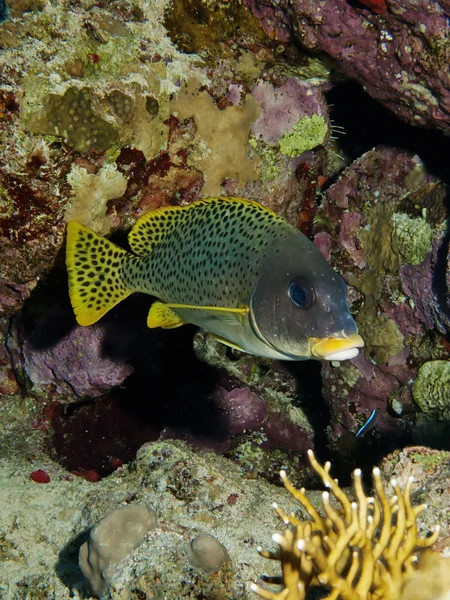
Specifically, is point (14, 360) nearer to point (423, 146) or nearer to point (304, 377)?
point (304, 377)

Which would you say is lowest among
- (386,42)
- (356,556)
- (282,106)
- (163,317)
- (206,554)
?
(206,554)

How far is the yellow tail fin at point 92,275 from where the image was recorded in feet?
12.8

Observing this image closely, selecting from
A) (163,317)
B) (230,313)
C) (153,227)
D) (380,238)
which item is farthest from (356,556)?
(380,238)

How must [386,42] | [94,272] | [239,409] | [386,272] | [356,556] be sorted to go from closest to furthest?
[356,556]
[94,272]
[386,42]
[386,272]
[239,409]

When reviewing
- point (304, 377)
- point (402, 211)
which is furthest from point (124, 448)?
point (402, 211)

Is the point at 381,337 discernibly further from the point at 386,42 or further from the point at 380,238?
the point at 386,42

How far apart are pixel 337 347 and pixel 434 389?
123 inches

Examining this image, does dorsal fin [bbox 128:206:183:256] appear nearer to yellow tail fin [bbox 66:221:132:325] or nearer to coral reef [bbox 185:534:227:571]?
yellow tail fin [bbox 66:221:132:325]

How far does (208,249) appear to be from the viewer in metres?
3.40

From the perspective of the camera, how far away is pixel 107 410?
6523mm

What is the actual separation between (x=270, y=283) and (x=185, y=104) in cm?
227

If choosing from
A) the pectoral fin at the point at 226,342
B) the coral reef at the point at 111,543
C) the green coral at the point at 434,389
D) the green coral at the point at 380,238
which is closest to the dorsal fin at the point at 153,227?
the pectoral fin at the point at 226,342

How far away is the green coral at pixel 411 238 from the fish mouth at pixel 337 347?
2909mm

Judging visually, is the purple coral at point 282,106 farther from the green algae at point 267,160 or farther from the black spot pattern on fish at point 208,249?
the black spot pattern on fish at point 208,249
